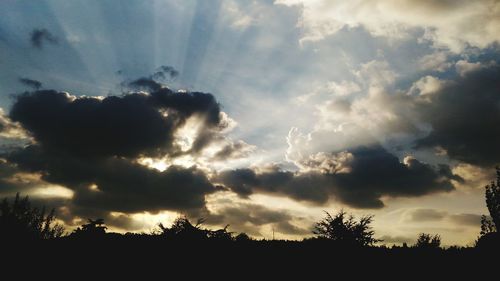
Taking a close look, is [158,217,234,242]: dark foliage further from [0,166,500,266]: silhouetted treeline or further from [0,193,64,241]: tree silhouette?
[0,193,64,241]: tree silhouette

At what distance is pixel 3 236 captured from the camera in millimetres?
17547

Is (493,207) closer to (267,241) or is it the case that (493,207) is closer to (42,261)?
(267,241)

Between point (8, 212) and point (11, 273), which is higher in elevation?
point (8, 212)

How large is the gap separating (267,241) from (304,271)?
8.87 feet

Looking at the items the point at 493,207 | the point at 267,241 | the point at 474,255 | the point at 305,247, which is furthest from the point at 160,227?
the point at 493,207

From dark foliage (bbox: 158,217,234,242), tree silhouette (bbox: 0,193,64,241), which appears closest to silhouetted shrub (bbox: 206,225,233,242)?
dark foliage (bbox: 158,217,234,242)

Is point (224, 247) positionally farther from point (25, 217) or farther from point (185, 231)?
point (25, 217)

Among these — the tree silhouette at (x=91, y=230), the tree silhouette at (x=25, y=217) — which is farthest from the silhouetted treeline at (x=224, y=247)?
the tree silhouette at (x=25, y=217)

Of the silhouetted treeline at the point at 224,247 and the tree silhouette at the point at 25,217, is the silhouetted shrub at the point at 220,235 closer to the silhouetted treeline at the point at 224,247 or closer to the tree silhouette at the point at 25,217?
the silhouetted treeline at the point at 224,247

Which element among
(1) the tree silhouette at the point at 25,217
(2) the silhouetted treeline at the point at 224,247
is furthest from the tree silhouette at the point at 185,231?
(1) the tree silhouette at the point at 25,217

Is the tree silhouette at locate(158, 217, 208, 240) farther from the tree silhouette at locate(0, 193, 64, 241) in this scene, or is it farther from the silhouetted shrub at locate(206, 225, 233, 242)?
the tree silhouette at locate(0, 193, 64, 241)

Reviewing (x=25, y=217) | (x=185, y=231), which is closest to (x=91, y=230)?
(x=185, y=231)

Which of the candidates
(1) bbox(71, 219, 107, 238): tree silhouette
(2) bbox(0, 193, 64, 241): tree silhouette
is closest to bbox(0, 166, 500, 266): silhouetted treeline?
(1) bbox(71, 219, 107, 238): tree silhouette

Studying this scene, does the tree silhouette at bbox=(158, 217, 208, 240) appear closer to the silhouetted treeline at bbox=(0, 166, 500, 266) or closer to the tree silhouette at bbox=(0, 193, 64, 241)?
the silhouetted treeline at bbox=(0, 166, 500, 266)
